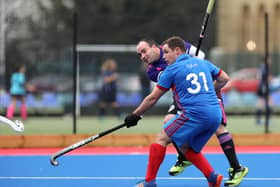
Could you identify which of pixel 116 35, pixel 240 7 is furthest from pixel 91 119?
pixel 240 7

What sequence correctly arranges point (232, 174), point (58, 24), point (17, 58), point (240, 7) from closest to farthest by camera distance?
1. point (232, 174)
2. point (17, 58)
3. point (58, 24)
4. point (240, 7)

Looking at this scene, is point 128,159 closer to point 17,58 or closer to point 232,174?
point 232,174

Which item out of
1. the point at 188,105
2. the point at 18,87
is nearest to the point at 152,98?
the point at 188,105

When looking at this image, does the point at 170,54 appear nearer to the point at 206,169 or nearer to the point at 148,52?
the point at 148,52

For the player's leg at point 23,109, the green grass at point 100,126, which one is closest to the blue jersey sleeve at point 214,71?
the green grass at point 100,126

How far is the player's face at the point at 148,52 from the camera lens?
8023 millimetres

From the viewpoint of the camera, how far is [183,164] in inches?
327

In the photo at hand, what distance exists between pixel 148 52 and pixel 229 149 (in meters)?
1.40

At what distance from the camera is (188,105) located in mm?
6957

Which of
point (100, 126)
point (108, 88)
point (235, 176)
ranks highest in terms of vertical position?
point (108, 88)

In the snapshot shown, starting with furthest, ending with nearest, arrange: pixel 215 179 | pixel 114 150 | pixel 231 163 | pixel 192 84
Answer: pixel 114 150, pixel 231 163, pixel 215 179, pixel 192 84

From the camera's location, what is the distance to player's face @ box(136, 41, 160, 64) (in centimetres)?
802

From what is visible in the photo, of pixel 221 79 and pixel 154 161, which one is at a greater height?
pixel 221 79

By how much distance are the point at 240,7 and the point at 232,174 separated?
2853cm
